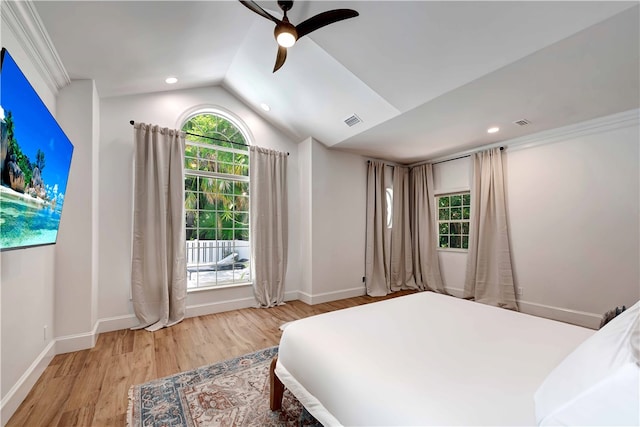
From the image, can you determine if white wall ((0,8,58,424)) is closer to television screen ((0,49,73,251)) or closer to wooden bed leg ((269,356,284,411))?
television screen ((0,49,73,251))

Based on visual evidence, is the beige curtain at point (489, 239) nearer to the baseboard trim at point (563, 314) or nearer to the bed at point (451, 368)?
the baseboard trim at point (563, 314)

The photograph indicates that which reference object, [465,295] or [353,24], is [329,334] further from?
A: [465,295]

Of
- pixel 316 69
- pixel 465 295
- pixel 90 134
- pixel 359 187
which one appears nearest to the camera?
pixel 90 134

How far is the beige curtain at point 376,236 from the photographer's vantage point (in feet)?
15.1

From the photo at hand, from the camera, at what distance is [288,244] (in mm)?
4184

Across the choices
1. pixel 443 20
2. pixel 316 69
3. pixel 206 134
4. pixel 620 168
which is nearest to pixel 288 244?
pixel 206 134

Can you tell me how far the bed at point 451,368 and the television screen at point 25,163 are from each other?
1.57m

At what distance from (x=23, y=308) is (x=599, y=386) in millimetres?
3026

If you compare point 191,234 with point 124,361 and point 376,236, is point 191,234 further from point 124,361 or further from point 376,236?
point 376,236

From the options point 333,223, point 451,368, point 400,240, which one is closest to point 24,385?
point 451,368

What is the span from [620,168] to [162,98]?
18.3 feet

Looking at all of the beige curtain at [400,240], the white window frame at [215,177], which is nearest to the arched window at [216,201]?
the white window frame at [215,177]

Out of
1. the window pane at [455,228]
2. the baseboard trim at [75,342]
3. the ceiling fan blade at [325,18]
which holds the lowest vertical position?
the baseboard trim at [75,342]

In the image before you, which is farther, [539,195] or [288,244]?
[288,244]
